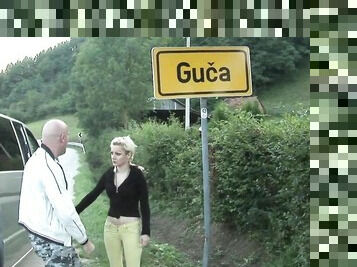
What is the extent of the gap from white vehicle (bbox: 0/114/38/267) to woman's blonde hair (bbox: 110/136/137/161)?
660 millimetres

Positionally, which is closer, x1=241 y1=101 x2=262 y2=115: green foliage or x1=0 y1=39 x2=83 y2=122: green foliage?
x1=0 y1=39 x2=83 y2=122: green foliage

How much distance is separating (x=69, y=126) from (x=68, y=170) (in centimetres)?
38

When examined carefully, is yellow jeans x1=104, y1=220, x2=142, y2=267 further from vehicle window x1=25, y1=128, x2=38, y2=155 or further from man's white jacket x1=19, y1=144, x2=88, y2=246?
vehicle window x1=25, y1=128, x2=38, y2=155

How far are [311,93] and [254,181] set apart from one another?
1005 millimetres

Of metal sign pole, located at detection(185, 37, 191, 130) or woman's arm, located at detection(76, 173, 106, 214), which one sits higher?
metal sign pole, located at detection(185, 37, 191, 130)

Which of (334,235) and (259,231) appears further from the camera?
(259,231)

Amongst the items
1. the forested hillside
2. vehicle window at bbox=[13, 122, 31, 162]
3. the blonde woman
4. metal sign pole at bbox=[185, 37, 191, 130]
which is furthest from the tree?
vehicle window at bbox=[13, 122, 31, 162]

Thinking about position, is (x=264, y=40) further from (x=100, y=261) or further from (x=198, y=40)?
(x=100, y=261)

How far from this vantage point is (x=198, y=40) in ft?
17.4

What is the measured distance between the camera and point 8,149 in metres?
5.30

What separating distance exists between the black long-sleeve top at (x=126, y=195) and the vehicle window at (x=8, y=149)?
0.62 m

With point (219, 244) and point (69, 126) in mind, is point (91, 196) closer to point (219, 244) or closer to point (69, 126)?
point (69, 126)

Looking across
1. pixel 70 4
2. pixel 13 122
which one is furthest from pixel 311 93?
pixel 13 122

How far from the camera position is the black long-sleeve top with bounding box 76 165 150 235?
5320mm
